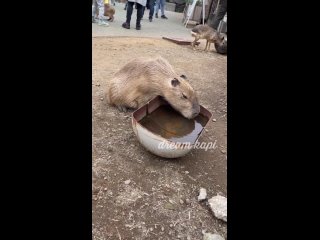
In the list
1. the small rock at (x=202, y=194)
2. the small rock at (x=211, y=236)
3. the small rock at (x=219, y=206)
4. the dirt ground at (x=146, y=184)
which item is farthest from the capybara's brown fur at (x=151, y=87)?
the small rock at (x=211, y=236)

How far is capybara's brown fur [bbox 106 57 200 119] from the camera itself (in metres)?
3.31

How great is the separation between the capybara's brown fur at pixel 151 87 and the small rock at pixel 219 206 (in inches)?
42.4

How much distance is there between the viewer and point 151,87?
356 cm

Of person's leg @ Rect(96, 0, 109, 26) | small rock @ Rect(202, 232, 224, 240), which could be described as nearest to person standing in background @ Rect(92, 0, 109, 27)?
person's leg @ Rect(96, 0, 109, 26)

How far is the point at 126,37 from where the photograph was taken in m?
8.05

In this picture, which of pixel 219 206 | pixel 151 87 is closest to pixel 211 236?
pixel 219 206

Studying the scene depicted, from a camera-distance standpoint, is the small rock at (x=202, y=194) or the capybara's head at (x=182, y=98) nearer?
the small rock at (x=202, y=194)

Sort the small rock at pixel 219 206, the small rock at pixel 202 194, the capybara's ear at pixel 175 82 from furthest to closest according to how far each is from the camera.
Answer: the capybara's ear at pixel 175 82
the small rock at pixel 202 194
the small rock at pixel 219 206

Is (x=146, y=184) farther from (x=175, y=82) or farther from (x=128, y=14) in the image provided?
(x=128, y=14)

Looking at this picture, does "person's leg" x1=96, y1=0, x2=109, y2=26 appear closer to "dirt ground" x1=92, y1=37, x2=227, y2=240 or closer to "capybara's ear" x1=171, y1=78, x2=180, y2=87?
"dirt ground" x1=92, y1=37, x2=227, y2=240

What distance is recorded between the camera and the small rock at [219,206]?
231 cm

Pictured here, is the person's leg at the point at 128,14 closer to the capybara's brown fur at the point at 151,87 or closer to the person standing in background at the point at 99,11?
the person standing in background at the point at 99,11

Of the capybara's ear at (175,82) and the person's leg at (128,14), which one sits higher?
the capybara's ear at (175,82)
